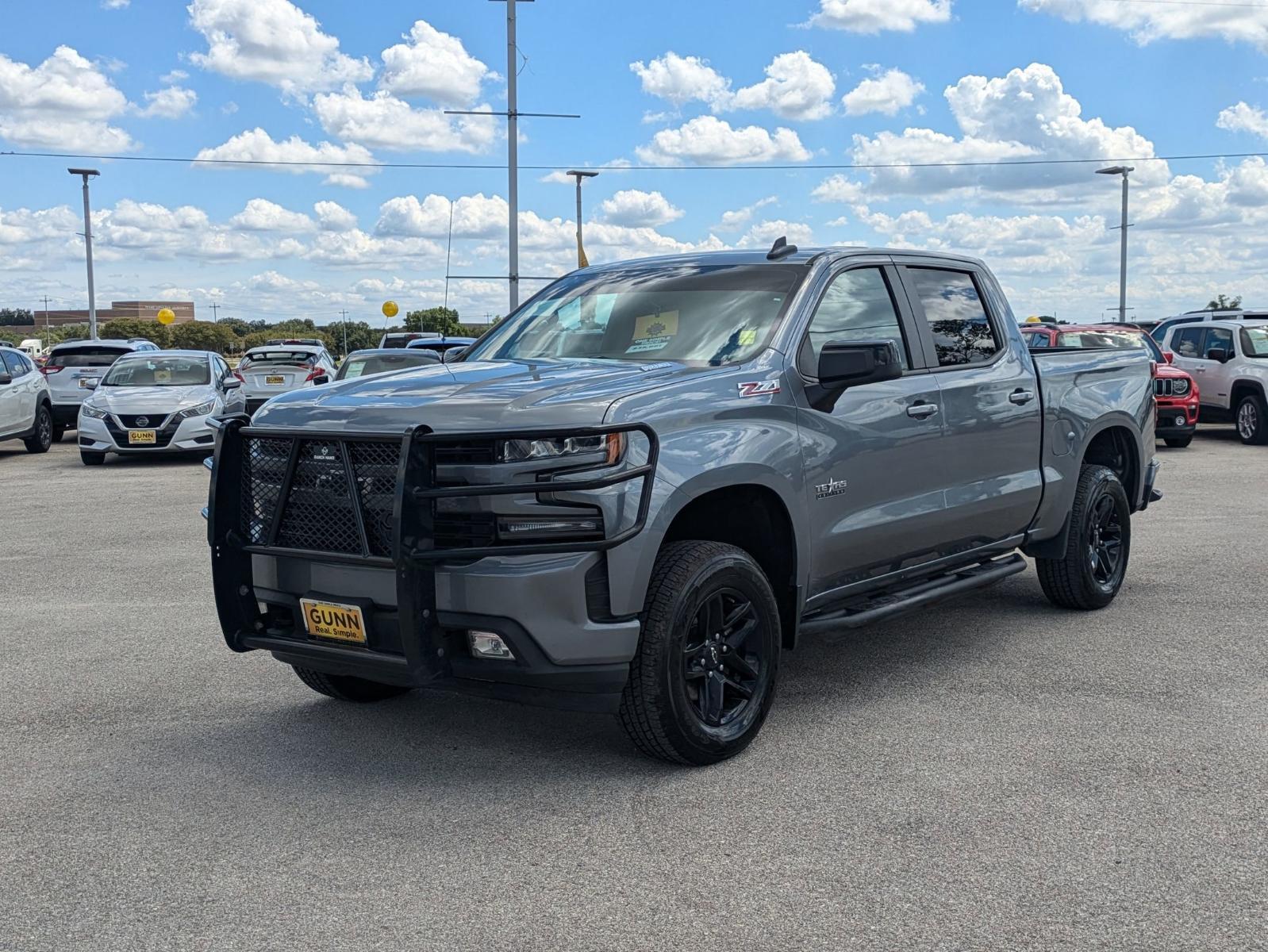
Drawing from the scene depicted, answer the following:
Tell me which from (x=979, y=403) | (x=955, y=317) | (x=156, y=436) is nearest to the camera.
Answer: (x=979, y=403)

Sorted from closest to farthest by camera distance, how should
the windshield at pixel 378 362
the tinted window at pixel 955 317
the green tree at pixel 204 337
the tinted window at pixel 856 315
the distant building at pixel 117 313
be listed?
the tinted window at pixel 856 315
the tinted window at pixel 955 317
the windshield at pixel 378 362
the green tree at pixel 204 337
the distant building at pixel 117 313

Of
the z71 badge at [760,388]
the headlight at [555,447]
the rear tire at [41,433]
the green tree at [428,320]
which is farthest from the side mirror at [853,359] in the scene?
the green tree at [428,320]

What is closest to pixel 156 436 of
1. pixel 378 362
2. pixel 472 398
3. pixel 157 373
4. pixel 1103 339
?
pixel 157 373

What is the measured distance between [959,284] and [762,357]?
6.31 ft

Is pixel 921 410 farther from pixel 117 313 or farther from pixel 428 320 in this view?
pixel 117 313

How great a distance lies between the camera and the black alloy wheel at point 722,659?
15.9ft

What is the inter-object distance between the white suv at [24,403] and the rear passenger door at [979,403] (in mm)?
15683

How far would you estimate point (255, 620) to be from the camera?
497 centimetres

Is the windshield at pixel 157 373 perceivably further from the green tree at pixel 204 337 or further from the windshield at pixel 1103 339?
the green tree at pixel 204 337

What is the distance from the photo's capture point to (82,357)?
2209 cm

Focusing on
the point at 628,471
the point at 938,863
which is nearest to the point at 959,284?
the point at 628,471

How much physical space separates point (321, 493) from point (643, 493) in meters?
1.16

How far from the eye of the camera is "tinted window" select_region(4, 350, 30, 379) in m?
19.3

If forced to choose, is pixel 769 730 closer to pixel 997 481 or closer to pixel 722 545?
pixel 722 545
